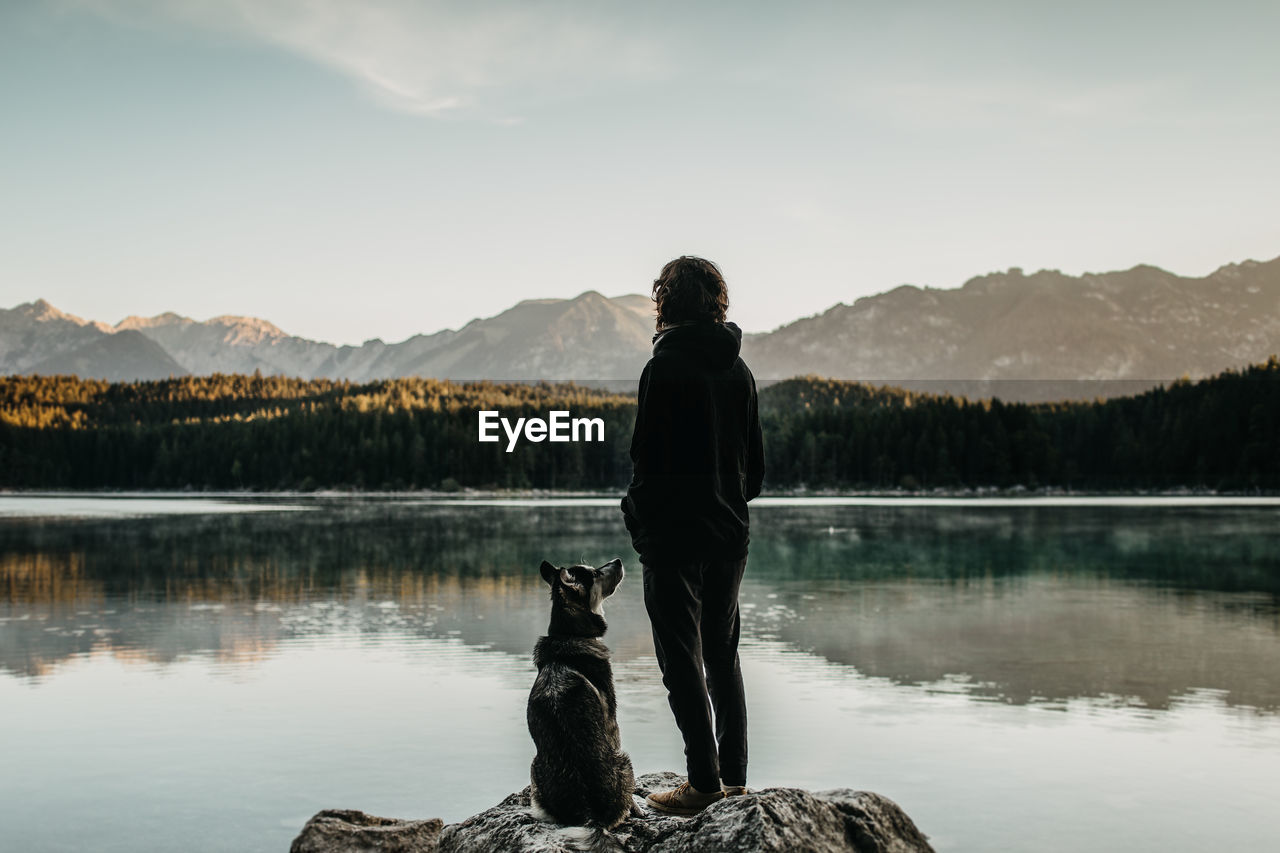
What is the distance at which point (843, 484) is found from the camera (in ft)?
390

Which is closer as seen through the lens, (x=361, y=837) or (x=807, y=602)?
(x=361, y=837)

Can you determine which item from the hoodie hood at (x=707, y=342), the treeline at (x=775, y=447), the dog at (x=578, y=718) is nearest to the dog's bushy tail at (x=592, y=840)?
the dog at (x=578, y=718)

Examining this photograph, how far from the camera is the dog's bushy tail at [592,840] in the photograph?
4656 mm

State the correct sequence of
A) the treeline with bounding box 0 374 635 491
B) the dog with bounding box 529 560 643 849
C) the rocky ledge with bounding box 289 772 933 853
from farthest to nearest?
1. the treeline with bounding box 0 374 635 491
2. the dog with bounding box 529 560 643 849
3. the rocky ledge with bounding box 289 772 933 853

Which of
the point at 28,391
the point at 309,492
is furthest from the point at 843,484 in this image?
the point at 28,391

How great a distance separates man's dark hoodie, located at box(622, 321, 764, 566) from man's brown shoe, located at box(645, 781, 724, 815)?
3.55 feet

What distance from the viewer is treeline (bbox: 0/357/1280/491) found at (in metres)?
110

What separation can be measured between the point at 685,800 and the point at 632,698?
25.2 feet

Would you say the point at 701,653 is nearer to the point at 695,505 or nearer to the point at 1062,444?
the point at 695,505

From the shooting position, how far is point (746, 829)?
4.41 meters

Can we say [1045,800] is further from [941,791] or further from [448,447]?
[448,447]

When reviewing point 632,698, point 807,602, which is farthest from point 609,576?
point 807,602

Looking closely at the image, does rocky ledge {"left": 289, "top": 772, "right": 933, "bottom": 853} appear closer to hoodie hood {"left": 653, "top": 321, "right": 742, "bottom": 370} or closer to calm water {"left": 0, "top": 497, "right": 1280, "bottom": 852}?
hoodie hood {"left": 653, "top": 321, "right": 742, "bottom": 370}

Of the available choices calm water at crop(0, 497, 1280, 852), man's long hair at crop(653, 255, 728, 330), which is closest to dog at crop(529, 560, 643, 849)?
man's long hair at crop(653, 255, 728, 330)
